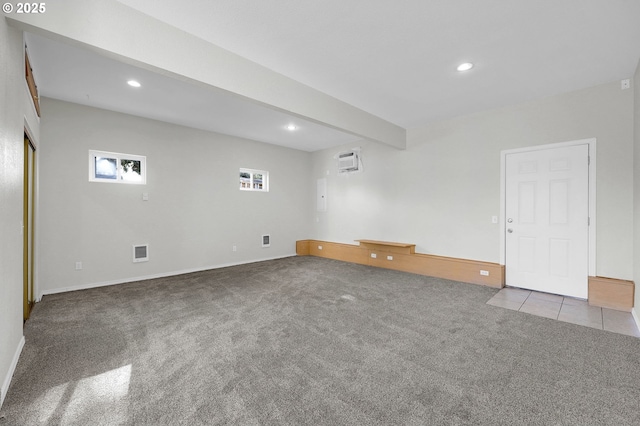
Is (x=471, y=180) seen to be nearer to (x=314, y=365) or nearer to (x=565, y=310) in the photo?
(x=565, y=310)

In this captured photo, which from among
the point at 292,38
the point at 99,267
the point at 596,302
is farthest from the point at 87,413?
the point at 596,302

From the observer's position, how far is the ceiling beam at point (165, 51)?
1882 mm

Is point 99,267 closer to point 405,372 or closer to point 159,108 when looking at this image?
point 159,108

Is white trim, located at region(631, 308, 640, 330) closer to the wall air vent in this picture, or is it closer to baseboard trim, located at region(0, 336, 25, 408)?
baseboard trim, located at region(0, 336, 25, 408)

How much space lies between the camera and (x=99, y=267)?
4270mm

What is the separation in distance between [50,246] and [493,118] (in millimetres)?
6925

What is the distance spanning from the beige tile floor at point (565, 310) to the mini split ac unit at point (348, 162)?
3.71 metres

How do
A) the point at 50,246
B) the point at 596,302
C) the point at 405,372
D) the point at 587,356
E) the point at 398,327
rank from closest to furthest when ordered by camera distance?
the point at 405,372 < the point at 587,356 < the point at 398,327 < the point at 596,302 < the point at 50,246

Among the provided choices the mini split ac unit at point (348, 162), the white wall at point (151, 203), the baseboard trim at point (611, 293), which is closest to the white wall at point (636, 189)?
the baseboard trim at point (611, 293)

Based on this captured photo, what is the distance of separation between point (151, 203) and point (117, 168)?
75 cm

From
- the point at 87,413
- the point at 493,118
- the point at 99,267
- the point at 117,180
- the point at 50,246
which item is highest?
the point at 493,118

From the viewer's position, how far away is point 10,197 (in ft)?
6.38

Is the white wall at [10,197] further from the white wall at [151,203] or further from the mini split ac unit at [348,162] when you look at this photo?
the mini split ac unit at [348,162]

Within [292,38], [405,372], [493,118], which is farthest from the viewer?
[493,118]
